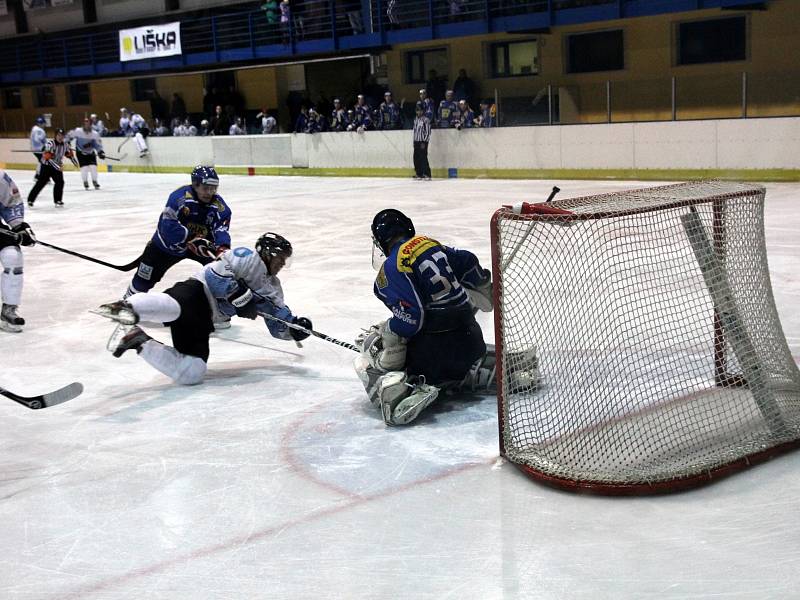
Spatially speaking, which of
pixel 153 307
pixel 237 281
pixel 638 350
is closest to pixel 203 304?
pixel 237 281

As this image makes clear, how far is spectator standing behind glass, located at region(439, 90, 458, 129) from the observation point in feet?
64.2

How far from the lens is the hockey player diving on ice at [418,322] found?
13.9 feet

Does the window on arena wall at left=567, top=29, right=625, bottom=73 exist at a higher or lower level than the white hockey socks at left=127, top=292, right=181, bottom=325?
higher

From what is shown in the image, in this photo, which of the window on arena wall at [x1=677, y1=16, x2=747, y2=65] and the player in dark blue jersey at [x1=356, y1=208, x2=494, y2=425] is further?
the window on arena wall at [x1=677, y1=16, x2=747, y2=65]

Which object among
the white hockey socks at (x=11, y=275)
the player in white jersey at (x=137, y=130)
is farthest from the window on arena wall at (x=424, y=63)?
the white hockey socks at (x=11, y=275)

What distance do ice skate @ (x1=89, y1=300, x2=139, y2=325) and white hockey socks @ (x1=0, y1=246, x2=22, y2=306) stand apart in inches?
94.3

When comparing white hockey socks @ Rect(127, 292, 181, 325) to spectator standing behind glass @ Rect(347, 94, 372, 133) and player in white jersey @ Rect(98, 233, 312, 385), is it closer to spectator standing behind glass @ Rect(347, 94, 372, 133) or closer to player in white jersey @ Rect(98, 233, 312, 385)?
player in white jersey @ Rect(98, 233, 312, 385)

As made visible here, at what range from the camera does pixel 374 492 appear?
354 cm

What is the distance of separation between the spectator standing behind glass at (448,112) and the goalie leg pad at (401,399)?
15770 mm

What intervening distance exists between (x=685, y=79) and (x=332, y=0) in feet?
30.8

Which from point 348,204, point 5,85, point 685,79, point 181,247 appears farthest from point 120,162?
point 181,247

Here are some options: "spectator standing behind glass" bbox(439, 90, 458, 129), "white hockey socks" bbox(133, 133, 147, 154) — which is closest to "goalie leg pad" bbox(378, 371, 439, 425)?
"spectator standing behind glass" bbox(439, 90, 458, 129)

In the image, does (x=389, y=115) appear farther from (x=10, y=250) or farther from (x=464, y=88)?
(x=10, y=250)

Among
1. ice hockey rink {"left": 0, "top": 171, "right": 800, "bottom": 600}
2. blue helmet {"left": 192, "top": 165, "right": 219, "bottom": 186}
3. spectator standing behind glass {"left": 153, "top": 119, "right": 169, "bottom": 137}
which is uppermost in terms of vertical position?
spectator standing behind glass {"left": 153, "top": 119, "right": 169, "bottom": 137}
